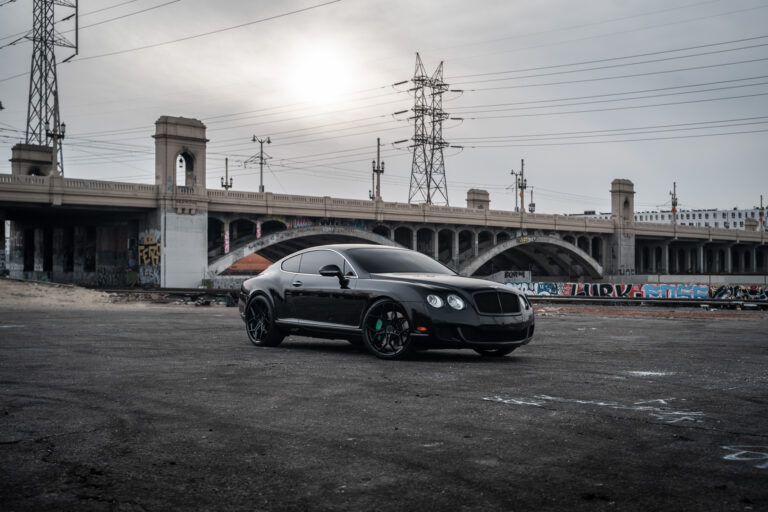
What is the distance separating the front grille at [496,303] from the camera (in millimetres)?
8758

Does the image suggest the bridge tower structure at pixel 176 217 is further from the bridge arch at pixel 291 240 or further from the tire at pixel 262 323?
the tire at pixel 262 323

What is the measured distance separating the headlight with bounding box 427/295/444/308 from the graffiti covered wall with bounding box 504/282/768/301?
29574 mm

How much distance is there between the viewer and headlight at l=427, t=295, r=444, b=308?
862cm

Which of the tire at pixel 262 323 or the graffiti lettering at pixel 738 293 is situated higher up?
the tire at pixel 262 323

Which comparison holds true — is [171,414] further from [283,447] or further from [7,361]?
[7,361]

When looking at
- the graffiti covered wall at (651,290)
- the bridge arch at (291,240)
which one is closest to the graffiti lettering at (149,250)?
the bridge arch at (291,240)

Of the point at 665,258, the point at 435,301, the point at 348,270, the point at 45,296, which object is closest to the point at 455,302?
the point at 435,301

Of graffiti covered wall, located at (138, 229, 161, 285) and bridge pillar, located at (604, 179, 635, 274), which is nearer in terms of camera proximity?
graffiti covered wall, located at (138, 229, 161, 285)

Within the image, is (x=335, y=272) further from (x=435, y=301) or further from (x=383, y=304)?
(x=435, y=301)

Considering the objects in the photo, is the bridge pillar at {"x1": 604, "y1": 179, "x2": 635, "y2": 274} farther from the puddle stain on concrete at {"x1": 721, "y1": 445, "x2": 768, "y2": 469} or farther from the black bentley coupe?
the puddle stain on concrete at {"x1": 721, "y1": 445, "x2": 768, "y2": 469}

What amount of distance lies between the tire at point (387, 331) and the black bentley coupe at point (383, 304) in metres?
0.01

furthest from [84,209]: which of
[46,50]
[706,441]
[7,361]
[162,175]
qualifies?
[706,441]

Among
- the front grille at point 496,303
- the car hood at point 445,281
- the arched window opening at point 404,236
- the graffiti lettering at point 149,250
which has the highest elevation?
the arched window opening at point 404,236

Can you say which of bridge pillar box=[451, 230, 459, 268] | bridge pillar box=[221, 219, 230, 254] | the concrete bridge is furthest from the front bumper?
bridge pillar box=[451, 230, 459, 268]
